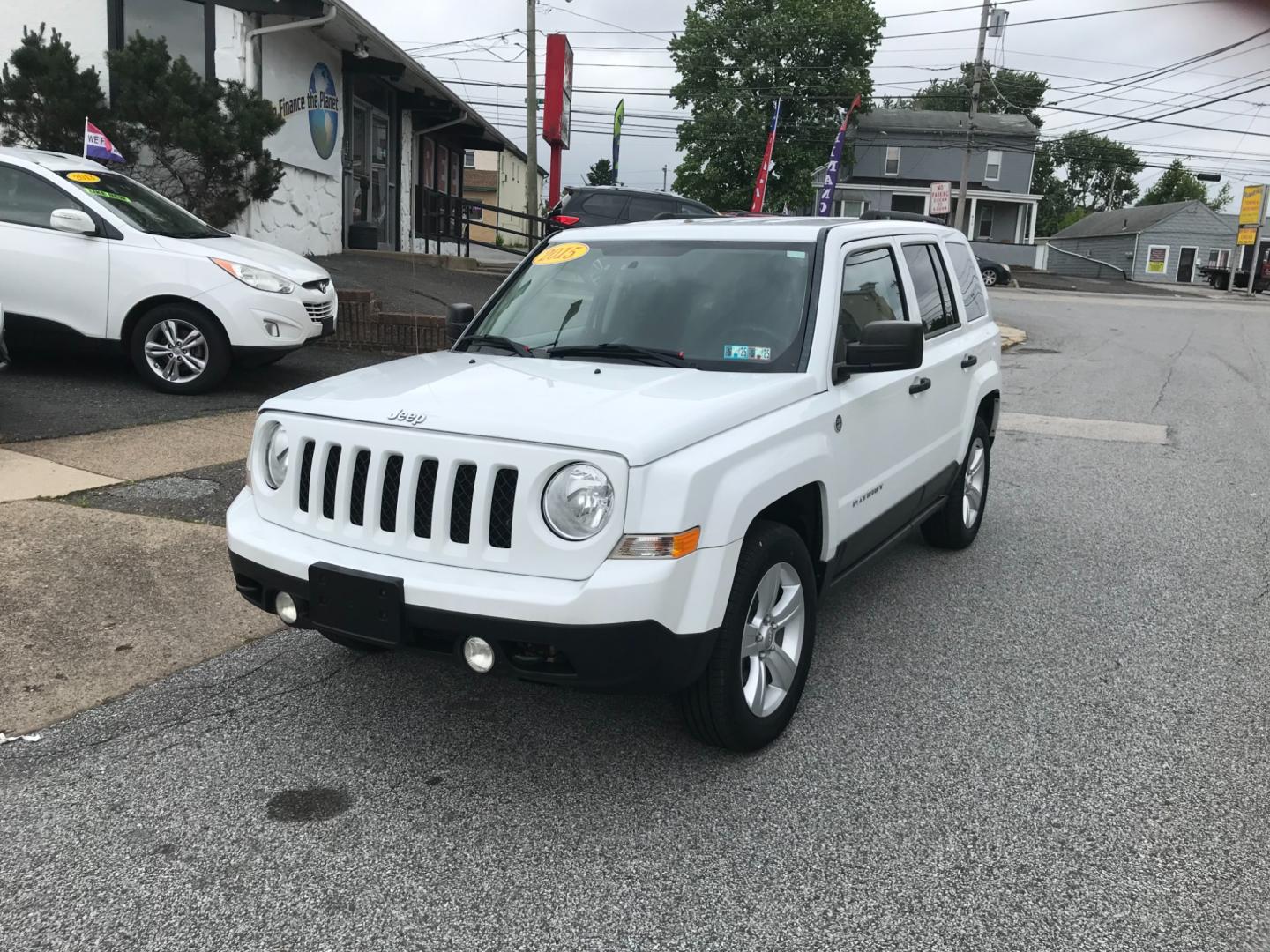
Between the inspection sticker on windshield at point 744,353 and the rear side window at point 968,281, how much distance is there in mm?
2294

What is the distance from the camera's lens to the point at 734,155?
52.8m

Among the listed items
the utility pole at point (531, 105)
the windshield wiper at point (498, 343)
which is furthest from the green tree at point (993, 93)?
the windshield wiper at point (498, 343)

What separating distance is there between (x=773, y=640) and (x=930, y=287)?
2551mm

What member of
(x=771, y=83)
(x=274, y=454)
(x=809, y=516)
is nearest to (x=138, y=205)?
(x=274, y=454)

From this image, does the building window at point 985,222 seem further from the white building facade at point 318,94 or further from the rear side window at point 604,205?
the rear side window at point 604,205

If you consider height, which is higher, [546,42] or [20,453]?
[546,42]

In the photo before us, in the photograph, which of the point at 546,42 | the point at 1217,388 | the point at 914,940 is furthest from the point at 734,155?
the point at 914,940

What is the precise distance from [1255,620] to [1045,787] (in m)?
2.33

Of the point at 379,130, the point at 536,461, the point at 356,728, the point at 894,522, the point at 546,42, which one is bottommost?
the point at 356,728

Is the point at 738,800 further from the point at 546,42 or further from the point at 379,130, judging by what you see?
the point at 546,42

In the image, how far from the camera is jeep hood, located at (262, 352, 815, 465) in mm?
3156

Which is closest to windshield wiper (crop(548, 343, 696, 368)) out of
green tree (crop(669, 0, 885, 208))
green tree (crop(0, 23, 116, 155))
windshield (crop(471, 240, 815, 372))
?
windshield (crop(471, 240, 815, 372))

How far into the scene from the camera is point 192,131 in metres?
12.3

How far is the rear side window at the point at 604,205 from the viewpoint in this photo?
61.3ft
